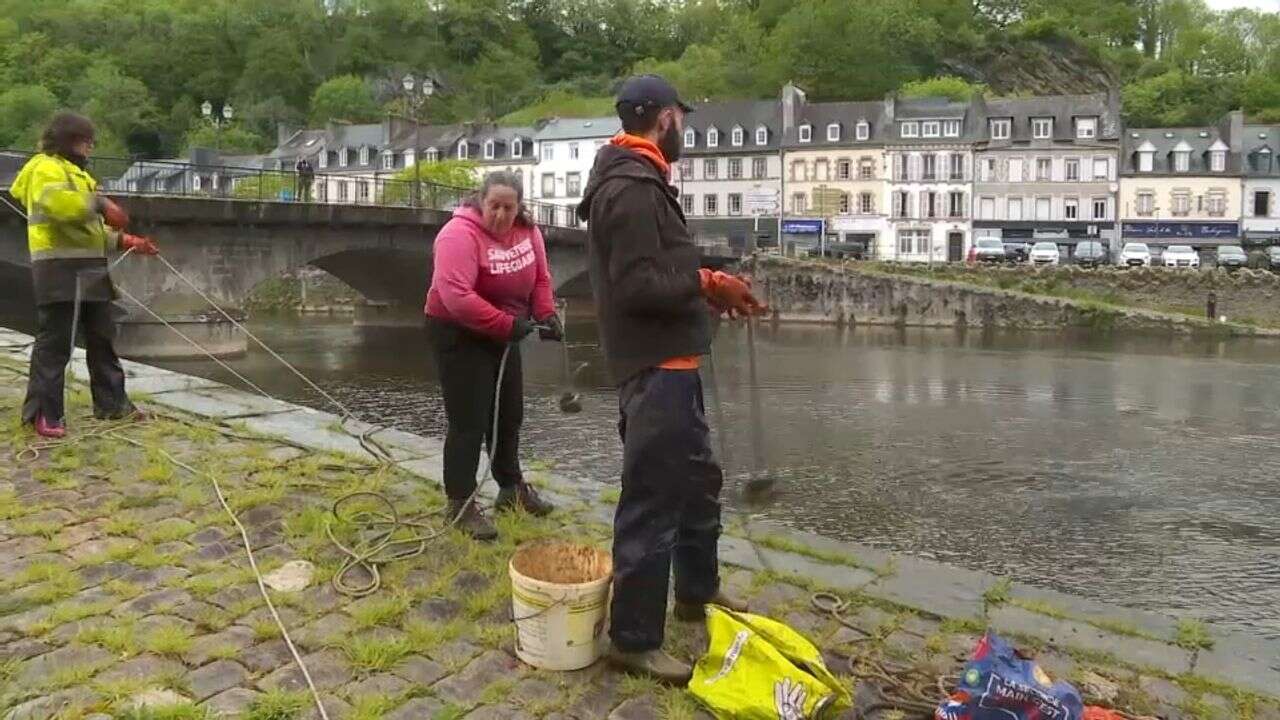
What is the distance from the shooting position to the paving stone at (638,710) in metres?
3.23

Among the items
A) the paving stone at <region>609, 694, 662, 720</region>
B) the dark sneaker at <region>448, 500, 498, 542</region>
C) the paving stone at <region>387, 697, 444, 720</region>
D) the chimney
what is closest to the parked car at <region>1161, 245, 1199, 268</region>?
the chimney

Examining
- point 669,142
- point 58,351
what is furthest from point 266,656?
point 58,351

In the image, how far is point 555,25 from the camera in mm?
113625

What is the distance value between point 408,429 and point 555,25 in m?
107

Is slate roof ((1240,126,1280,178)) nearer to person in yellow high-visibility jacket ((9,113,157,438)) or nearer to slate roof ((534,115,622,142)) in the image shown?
slate roof ((534,115,622,142))

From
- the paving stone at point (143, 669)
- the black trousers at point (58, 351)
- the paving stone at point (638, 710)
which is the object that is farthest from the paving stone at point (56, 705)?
the black trousers at point (58, 351)

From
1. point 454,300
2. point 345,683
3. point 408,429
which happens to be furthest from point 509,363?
point 408,429

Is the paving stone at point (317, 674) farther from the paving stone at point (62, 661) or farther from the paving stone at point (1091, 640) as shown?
the paving stone at point (1091, 640)

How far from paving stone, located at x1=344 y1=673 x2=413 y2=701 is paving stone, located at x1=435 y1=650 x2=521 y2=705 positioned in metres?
0.12

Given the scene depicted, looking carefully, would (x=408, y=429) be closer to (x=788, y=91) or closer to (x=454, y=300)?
(x=454, y=300)

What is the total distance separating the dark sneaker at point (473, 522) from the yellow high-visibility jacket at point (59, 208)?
11.9 feet

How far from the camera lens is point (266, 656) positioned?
353 cm

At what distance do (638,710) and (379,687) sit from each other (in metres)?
0.85

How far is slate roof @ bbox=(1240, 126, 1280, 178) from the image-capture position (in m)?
57.3
